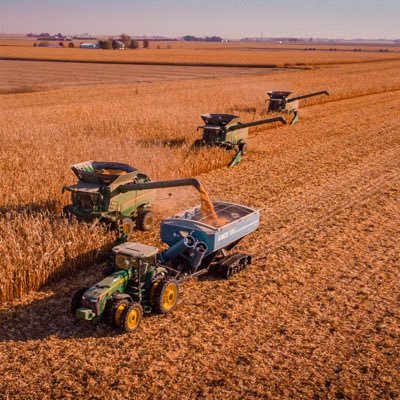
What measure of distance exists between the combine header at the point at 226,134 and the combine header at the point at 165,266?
23.7ft

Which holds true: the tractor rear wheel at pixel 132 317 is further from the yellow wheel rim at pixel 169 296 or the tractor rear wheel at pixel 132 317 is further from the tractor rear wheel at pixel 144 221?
the tractor rear wheel at pixel 144 221

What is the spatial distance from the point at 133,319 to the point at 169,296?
755 mm

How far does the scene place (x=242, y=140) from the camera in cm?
1733

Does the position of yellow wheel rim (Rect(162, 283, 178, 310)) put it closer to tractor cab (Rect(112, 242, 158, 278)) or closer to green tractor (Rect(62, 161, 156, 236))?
tractor cab (Rect(112, 242, 158, 278))

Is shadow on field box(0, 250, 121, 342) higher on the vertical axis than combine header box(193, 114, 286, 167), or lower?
lower

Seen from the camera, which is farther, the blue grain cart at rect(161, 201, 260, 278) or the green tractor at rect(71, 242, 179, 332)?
the blue grain cart at rect(161, 201, 260, 278)

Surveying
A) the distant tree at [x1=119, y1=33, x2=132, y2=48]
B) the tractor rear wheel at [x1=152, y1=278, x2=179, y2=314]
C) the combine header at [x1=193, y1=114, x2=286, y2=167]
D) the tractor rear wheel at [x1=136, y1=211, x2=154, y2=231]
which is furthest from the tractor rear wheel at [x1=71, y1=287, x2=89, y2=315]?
the distant tree at [x1=119, y1=33, x2=132, y2=48]

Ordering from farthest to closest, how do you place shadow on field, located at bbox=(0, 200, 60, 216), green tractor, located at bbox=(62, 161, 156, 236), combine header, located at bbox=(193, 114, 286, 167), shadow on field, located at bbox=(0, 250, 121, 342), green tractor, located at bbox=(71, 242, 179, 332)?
combine header, located at bbox=(193, 114, 286, 167), shadow on field, located at bbox=(0, 200, 60, 216), green tractor, located at bbox=(62, 161, 156, 236), shadow on field, located at bbox=(0, 250, 121, 342), green tractor, located at bbox=(71, 242, 179, 332)

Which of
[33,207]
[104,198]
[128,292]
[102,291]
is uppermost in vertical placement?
[104,198]

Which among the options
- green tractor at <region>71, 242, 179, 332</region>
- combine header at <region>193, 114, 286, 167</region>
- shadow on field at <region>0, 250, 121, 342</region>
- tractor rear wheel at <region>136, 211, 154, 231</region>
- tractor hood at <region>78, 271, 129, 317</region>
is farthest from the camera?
combine header at <region>193, 114, 286, 167</region>

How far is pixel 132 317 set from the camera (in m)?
6.93

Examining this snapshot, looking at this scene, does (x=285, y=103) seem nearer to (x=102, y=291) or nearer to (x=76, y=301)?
(x=76, y=301)

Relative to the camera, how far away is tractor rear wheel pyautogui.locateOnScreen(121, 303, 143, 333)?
6781 mm

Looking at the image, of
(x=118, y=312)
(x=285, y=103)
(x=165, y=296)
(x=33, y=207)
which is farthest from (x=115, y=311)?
(x=285, y=103)
